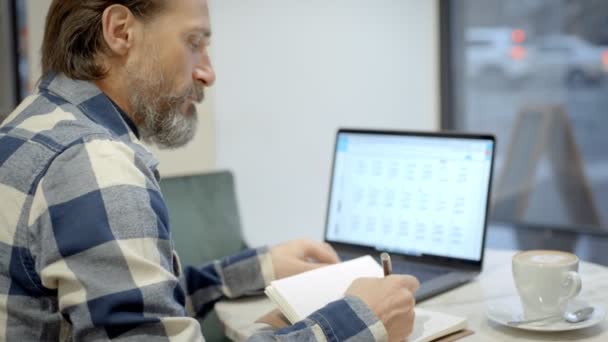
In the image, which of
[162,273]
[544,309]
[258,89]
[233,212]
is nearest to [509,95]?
[258,89]

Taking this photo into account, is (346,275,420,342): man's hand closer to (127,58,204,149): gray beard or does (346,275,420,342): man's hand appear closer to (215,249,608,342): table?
(215,249,608,342): table

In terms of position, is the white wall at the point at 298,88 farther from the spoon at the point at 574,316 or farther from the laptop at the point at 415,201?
the spoon at the point at 574,316

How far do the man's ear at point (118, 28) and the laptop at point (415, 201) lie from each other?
66 cm

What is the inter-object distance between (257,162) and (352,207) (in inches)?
57.1

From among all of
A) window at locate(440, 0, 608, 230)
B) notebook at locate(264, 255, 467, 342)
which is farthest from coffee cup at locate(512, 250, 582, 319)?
window at locate(440, 0, 608, 230)

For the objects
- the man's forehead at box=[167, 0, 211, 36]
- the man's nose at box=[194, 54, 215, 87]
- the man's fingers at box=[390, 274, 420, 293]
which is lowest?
the man's fingers at box=[390, 274, 420, 293]

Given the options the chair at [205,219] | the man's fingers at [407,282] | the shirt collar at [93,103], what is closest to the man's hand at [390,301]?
the man's fingers at [407,282]

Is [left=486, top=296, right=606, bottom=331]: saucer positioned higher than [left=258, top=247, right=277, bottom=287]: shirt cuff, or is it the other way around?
[left=258, top=247, right=277, bottom=287]: shirt cuff

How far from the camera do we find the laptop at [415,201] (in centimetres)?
161

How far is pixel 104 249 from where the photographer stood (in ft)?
3.30

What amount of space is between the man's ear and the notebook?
1.49 ft

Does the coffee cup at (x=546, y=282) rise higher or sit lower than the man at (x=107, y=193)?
lower

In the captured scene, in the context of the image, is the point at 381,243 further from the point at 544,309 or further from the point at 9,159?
the point at 9,159

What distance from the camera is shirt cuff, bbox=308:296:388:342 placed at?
114cm
